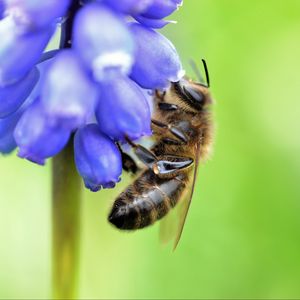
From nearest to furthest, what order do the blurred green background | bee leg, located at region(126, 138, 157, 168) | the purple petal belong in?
the purple petal → bee leg, located at region(126, 138, 157, 168) → the blurred green background

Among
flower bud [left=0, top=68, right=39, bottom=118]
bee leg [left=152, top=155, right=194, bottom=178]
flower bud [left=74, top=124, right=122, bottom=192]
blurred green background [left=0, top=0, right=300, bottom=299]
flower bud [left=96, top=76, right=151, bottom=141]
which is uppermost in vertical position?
flower bud [left=96, top=76, right=151, bottom=141]

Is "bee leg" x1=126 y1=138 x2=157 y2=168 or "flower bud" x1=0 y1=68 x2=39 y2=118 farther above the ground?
"flower bud" x1=0 y1=68 x2=39 y2=118

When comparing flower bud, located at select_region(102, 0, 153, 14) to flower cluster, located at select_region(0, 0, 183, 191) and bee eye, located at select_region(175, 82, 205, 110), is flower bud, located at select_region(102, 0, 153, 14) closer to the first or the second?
flower cluster, located at select_region(0, 0, 183, 191)

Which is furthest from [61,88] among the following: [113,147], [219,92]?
[219,92]

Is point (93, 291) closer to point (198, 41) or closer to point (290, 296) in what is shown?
point (290, 296)

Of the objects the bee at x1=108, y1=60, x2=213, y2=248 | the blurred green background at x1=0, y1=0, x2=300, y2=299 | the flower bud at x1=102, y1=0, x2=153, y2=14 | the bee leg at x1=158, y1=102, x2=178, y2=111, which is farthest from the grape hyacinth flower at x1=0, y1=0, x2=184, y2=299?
the blurred green background at x1=0, y1=0, x2=300, y2=299

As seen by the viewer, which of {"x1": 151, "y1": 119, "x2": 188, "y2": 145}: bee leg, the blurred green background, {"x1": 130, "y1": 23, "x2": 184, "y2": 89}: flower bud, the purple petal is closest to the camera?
{"x1": 130, "y1": 23, "x2": 184, "y2": 89}: flower bud

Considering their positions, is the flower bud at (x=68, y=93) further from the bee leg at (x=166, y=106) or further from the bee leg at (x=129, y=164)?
the bee leg at (x=166, y=106)
